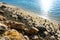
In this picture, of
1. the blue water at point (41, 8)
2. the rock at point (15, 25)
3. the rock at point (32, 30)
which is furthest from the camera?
the blue water at point (41, 8)

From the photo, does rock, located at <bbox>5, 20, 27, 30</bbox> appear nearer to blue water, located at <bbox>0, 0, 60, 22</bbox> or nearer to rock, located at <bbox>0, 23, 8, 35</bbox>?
rock, located at <bbox>0, 23, 8, 35</bbox>

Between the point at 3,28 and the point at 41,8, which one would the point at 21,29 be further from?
the point at 41,8

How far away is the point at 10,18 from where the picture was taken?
59.3ft

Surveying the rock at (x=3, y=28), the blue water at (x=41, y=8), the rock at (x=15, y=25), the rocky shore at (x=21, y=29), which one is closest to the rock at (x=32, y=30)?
the rocky shore at (x=21, y=29)

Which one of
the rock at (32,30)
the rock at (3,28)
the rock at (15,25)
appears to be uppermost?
the rock at (3,28)

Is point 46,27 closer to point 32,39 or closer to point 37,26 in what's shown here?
point 37,26

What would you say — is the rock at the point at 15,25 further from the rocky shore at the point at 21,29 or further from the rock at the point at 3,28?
the rock at the point at 3,28

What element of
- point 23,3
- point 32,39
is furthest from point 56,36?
point 23,3

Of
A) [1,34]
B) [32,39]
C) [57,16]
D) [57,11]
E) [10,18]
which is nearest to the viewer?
[1,34]

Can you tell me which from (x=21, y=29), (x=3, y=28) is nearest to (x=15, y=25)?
(x=21, y=29)

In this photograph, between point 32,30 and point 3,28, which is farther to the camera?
point 32,30

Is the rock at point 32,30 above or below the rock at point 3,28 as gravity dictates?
below

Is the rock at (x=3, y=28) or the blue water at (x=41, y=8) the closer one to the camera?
the rock at (x=3, y=28)

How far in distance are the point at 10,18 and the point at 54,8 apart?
16.7 metres
